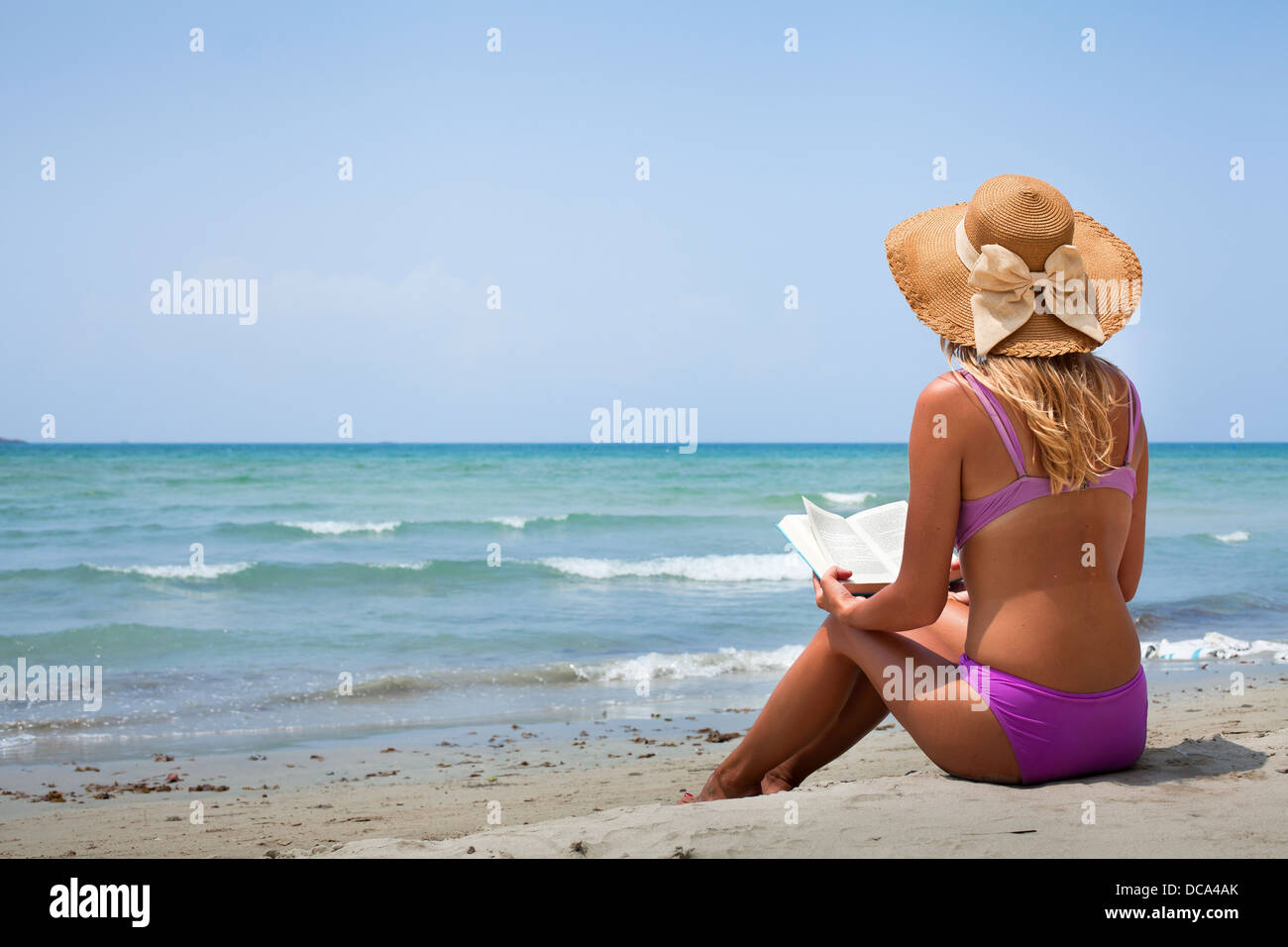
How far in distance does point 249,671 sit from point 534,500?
18.2 metres

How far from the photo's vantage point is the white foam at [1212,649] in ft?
28.3

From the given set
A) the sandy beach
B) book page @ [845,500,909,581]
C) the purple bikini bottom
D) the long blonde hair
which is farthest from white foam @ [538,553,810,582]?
the long blonde hair

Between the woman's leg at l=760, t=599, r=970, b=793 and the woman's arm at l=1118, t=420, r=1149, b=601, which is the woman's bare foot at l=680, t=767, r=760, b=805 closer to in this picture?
the woman's leg at l=760, t=599, r=970, b=793

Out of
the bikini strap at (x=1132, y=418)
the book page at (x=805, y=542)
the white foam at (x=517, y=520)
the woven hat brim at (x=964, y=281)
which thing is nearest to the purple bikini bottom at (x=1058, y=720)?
the book page at (x=805, y=542)

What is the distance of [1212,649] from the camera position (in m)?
8.81

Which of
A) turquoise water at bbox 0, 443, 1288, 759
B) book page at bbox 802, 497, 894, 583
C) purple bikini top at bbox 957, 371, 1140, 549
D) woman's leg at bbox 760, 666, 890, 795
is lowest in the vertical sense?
turquoise water at bbox 0, 443, 1288, 759

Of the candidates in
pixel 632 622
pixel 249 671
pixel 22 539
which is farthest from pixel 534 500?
pixel 249 671

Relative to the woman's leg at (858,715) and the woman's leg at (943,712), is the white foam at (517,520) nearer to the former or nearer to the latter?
the woman's leg at (858,715)

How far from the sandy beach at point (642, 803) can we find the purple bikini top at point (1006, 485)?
769 mm

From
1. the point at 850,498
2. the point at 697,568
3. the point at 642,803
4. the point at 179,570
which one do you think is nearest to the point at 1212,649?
the point at 642,803

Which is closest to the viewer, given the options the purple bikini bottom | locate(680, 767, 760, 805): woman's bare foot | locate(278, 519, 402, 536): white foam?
the purple bikini bottom

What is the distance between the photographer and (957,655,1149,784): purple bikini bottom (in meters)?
2.70

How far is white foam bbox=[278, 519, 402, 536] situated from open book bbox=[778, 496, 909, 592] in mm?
16732
